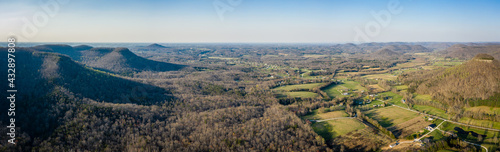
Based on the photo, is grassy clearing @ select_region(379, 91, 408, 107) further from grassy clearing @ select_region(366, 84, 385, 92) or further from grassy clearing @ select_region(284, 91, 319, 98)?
grassy clearing @ select_region(284, 91, 319, 98)

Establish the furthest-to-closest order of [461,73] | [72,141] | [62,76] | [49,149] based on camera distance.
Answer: [461,73] → [62,76] → [72,141] → [49,149]

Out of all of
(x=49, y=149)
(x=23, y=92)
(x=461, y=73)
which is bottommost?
(x=49, y=149)

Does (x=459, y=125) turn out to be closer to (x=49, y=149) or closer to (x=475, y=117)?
(x=475, y=117)

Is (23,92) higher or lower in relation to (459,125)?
higher

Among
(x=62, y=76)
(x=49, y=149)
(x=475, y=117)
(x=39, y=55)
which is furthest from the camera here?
(x=39, y=55)

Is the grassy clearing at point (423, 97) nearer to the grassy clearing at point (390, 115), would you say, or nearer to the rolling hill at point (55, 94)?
the grassy clearing at point (390, 115)

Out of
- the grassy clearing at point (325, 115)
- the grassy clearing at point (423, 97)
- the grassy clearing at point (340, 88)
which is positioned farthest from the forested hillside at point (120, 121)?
the grassy clearing at point (423, 97)

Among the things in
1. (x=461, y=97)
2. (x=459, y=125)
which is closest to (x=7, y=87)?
(x=459, y=125)

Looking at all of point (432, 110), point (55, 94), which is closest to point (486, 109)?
point (432, 110)

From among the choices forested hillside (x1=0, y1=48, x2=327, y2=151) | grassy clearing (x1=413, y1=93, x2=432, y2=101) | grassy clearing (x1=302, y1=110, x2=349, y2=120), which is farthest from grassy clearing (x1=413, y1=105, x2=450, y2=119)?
forested hillside (x1=0, y1=48, x2=327, y2=151)
